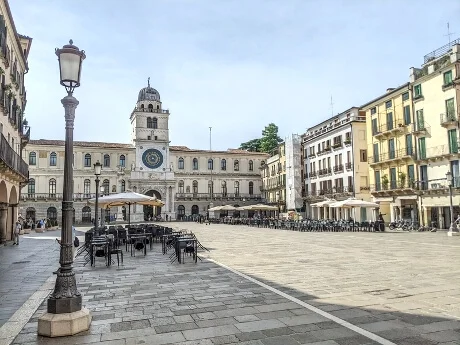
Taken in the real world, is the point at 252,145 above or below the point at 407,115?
above

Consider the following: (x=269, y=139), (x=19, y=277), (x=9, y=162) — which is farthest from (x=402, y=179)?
(x=269, y=139)

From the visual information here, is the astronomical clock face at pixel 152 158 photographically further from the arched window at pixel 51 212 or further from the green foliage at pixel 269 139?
the green foliage at pixel 269 139

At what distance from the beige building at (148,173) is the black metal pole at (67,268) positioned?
188 ft

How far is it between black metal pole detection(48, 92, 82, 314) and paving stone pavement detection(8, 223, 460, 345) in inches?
18.4

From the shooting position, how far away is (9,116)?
1998cm

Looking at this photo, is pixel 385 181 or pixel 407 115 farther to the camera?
pixel 385 181

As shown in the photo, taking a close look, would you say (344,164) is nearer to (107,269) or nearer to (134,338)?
(107,269)

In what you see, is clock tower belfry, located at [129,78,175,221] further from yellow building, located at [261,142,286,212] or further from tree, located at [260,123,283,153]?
tree, located at [260,123,283,153]

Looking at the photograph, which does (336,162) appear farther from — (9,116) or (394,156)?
(9,116)

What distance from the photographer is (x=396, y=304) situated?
661 cm

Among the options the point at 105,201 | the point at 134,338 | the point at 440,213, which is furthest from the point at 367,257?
the point at 440,213

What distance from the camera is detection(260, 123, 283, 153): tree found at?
81875 mm

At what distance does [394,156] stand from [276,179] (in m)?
29.2

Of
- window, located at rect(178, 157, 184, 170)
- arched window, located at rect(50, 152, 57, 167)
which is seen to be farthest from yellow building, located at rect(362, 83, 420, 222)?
arched window, located at rect(50, 152, 57, 167)
